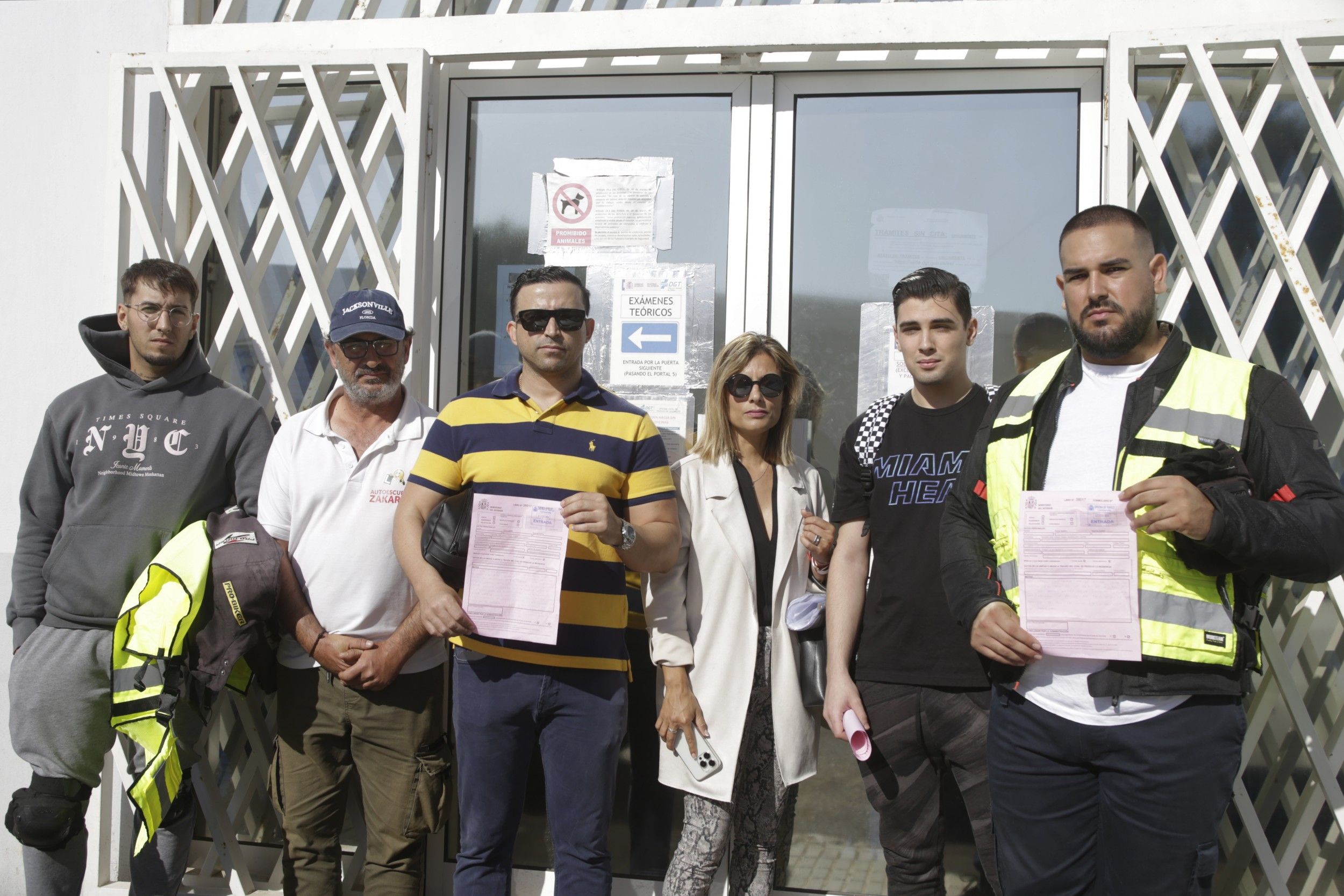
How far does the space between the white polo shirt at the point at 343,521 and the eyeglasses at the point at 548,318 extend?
55 cm

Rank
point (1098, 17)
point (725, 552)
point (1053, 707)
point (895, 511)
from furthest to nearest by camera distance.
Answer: point (1098, 17), point (725, 552), point (895, 511), point (1053, 707)

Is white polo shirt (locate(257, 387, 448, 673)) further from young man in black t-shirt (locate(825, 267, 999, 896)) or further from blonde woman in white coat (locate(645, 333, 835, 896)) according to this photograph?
young man in black t-shirt (locate(825, 267, 999, 896))

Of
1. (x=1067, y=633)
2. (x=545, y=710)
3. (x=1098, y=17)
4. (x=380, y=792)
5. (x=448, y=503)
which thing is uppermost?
(x=1098, y=17)

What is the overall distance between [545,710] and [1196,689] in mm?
1602

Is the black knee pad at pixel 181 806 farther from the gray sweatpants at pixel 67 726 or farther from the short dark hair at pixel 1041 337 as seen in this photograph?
the short dark hair at pixel 1041 337

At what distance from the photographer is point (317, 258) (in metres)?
3.93

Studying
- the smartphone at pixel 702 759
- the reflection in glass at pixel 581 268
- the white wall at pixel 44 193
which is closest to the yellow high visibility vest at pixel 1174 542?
the smartphone at pixel 702 759

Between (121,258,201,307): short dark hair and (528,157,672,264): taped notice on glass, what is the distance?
3.84 ft

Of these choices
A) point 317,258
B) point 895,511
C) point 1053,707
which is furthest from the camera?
point 317,258

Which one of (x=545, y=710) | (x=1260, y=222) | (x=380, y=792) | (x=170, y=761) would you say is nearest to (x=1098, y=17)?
(x=1260, y=222)

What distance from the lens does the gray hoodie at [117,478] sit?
307 centimetres

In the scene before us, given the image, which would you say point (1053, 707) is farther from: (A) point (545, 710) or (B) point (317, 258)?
(B) point (317, 258)

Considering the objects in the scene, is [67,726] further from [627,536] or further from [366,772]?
[627,536]

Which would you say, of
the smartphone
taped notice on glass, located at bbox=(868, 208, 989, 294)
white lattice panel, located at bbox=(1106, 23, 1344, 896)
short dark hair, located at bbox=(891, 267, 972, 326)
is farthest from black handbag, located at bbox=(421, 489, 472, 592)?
white lattice panel, located at bbox=(1106, 23, 1344, 896)
